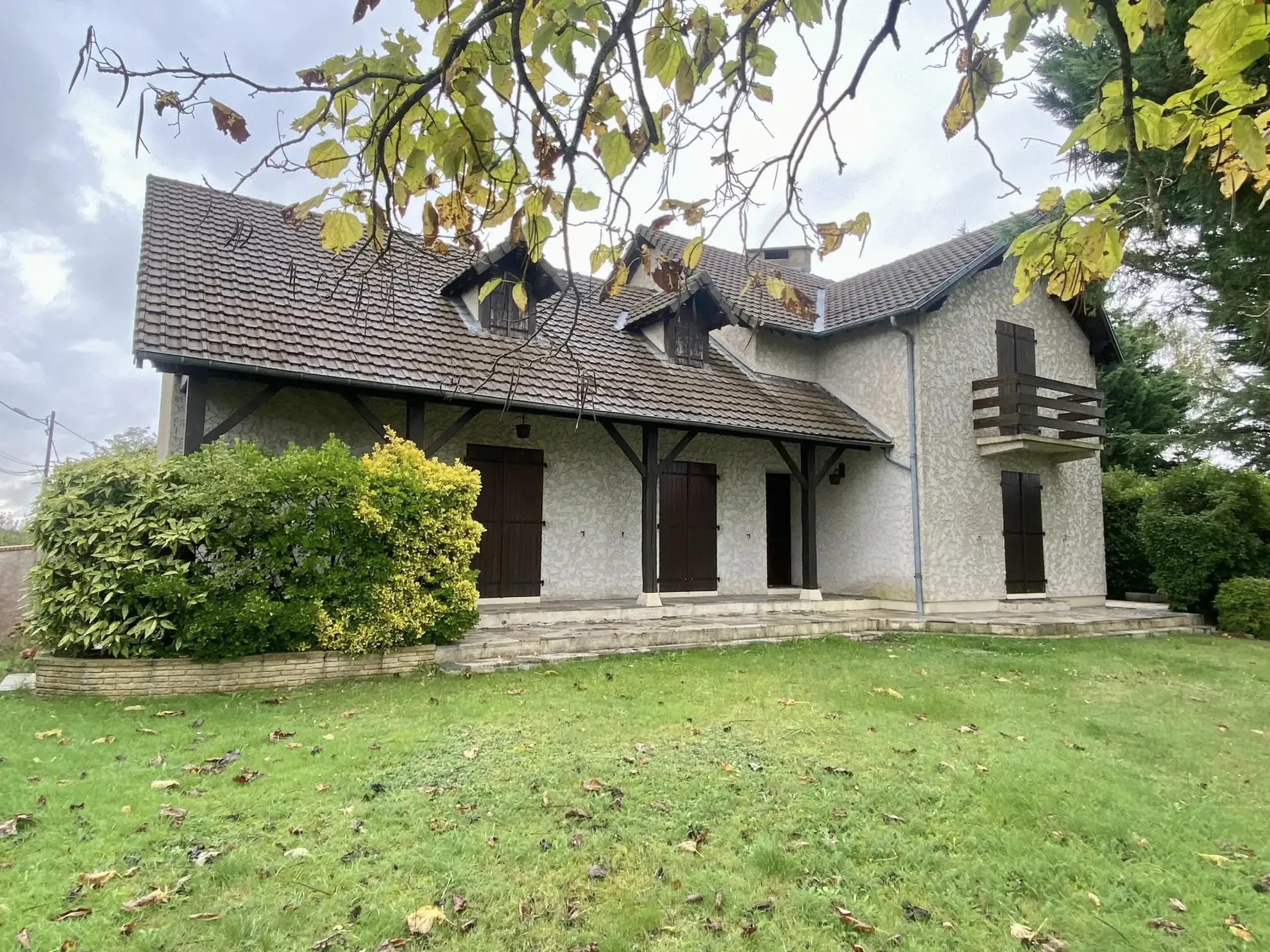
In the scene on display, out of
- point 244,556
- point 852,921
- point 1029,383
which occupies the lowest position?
point 852,921

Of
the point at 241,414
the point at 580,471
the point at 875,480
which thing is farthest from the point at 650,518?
the point at 241,414

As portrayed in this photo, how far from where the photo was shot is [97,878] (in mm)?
2633

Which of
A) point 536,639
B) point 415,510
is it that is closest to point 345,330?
point 415,510

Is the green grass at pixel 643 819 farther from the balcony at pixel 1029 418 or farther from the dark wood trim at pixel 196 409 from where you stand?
the balcony at pixel 1029 418

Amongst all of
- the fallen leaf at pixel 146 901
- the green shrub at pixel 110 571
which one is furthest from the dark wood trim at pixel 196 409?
the fallen leaf at pixel 146 901

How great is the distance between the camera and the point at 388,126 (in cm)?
187

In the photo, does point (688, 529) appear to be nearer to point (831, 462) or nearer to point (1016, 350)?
point (831, 462)

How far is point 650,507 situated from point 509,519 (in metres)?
2.08

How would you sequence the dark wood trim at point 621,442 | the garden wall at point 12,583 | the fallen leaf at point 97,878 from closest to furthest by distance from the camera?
the fallen leaf at point 97,878 → the garden wall at point 12,583 → the dark wood trim at point 621,442

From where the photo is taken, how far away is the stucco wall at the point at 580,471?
8.45 metres

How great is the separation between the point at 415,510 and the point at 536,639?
191 centimetres

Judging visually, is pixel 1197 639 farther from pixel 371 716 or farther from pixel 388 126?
pixel 388 126

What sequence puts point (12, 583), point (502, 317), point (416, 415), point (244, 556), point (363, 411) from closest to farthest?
point (244, 556)
point (363, 411)
point (416, 415)
point (12, 583)
point (502, 317)

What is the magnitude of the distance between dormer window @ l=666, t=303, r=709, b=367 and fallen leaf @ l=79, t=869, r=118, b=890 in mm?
10125
